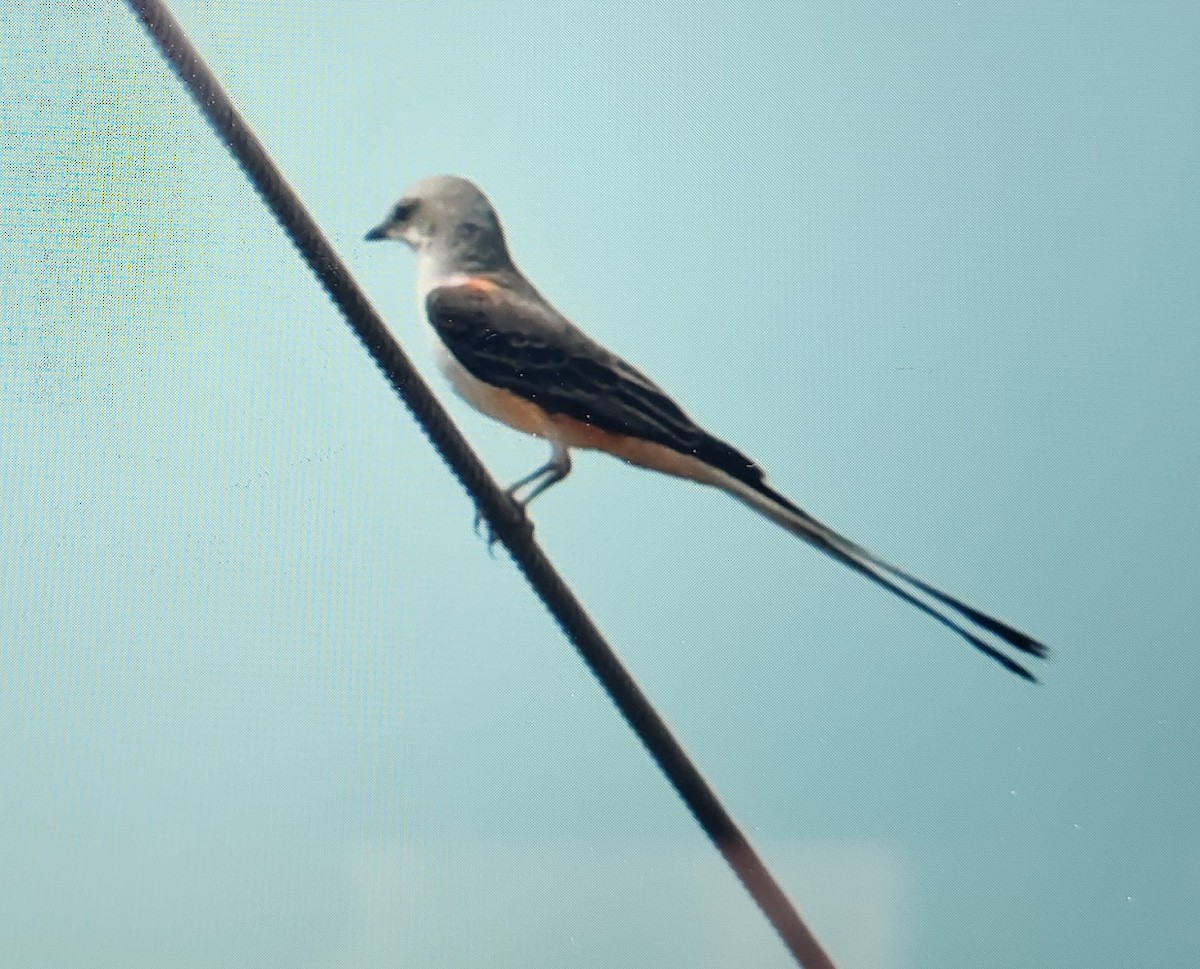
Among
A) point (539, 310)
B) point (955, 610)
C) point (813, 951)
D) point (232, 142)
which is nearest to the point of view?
point (232, 142)

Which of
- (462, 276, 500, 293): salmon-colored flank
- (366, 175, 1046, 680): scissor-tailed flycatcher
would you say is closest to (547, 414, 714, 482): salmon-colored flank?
(366, 175, 1046, 680): scissor-tailed flycatcher

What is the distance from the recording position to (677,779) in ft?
2.36

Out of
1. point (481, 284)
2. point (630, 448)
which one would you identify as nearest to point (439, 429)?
point (630, 448)

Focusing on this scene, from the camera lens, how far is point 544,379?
1.00m

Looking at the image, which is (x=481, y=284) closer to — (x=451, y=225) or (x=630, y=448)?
(x=451, y=225)

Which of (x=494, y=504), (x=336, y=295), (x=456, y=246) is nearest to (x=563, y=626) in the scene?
(x=494, y=504)

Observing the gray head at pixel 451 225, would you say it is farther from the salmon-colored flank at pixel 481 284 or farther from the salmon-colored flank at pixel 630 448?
the salmon-colored flank at pixel 630 448

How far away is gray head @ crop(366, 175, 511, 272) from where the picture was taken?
1104 millimetres

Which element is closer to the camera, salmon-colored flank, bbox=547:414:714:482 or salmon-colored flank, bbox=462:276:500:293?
salmon-colored flank, bbox=547:414:714:482

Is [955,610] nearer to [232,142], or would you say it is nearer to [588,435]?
[588,435]

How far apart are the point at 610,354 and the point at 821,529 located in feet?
0.75

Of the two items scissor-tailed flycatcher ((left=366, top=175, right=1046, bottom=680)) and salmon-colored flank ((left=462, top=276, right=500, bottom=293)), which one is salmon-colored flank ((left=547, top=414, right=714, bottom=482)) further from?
salmon-colored flank ((left=462, top=276, right=500, bottom=293))

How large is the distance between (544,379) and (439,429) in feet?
1.05

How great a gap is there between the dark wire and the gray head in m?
0.41
